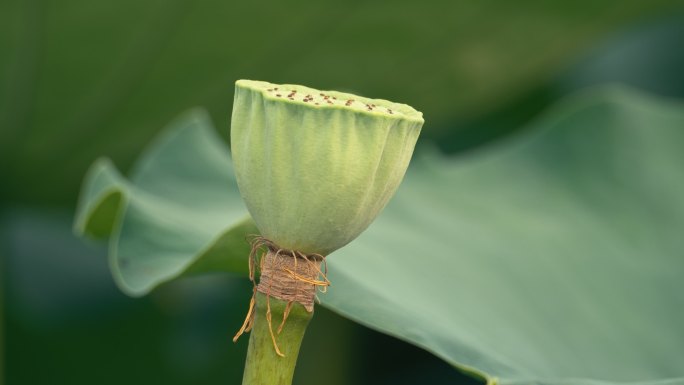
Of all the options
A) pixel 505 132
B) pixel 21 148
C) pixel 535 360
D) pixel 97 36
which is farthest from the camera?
pixel 505 132

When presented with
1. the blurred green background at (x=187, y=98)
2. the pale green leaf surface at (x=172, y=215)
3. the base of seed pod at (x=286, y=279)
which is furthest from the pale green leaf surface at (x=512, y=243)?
the blurred green background at (x=187, y=98)

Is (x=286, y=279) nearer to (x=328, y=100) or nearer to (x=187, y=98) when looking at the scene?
(x=328, y=100)

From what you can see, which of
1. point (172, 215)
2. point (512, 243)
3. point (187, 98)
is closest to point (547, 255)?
point (512, 243)

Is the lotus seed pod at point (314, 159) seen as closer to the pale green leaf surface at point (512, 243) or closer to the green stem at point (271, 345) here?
the green stem at point (271, 345)

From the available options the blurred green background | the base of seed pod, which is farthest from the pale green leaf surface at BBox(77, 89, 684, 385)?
the blurred green background

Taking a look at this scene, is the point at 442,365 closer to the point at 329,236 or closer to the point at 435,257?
the point at 435,257

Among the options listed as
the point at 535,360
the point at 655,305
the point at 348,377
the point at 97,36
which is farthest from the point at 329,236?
the point at 348,377
